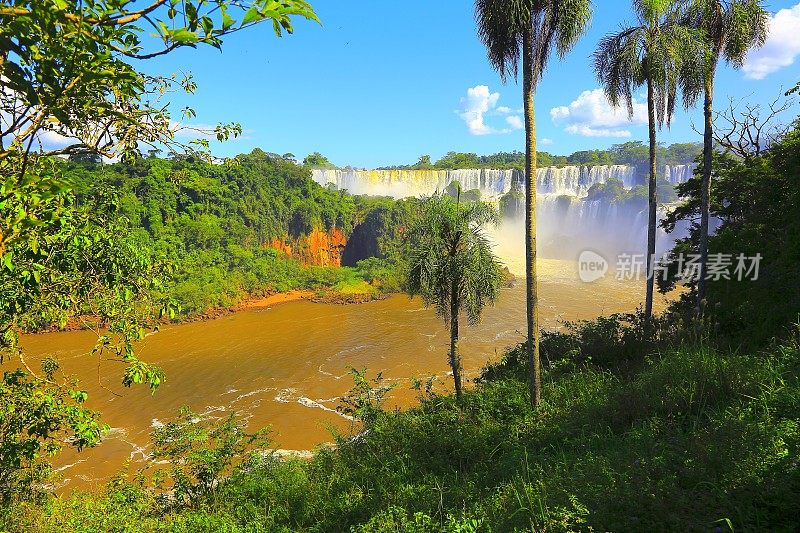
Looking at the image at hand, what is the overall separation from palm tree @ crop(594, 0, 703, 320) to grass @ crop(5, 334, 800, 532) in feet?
18.6

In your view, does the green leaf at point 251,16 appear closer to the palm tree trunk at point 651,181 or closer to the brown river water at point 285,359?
the brown river water at point 285,359

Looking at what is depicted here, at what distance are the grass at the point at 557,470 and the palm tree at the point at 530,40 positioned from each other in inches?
59.6

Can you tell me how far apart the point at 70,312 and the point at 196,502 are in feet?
12.0

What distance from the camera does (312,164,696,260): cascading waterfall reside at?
45250 mm

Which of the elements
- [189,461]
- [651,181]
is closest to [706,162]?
[651,181]

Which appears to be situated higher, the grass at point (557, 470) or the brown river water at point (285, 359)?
the grass at point (557, 470)

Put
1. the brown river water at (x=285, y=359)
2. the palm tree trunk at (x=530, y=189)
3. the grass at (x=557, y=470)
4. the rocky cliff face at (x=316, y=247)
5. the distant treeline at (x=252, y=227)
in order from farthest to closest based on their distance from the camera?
the rocky cliff face at (x=316, y=247), the distant treeline at (x=252, y=227), the brown river water at (x=285, y=359), the palm tree trunk at (x=530, y=189), the grass at (x=557, y=470)

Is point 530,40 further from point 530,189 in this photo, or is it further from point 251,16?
point 251,16

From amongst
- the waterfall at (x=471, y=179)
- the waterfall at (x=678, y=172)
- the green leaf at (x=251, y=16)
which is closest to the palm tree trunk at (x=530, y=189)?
the green leaf at (x=251, y=16)

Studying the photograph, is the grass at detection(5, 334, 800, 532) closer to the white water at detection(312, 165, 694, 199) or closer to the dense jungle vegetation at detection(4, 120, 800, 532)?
the dense jungle vegetation at detection(4, 120, 800, 532)

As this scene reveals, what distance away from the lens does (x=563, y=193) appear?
49719 millimetres

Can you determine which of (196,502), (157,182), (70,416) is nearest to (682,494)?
(70,416)

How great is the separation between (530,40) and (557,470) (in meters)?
5.53

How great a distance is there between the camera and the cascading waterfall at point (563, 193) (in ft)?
148
